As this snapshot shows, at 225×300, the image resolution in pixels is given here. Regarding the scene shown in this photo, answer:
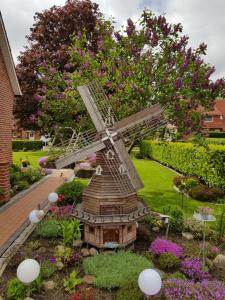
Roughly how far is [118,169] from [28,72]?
Result: 2608cm

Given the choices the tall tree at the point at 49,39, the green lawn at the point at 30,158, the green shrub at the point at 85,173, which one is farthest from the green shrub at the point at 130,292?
the tall tree at the point at 49,39

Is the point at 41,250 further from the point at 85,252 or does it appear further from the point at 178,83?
the point at 178,83

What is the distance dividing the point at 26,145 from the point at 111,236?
1812 inches

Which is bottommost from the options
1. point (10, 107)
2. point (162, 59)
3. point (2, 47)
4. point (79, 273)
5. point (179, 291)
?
point (79, 273)

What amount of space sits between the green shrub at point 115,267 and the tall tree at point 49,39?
23.8 meters

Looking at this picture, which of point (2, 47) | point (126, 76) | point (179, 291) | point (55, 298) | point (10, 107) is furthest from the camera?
point (10, 107)

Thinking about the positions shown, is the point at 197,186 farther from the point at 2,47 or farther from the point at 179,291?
the point at 2,47

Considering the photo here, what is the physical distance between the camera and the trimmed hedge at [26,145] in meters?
51.7

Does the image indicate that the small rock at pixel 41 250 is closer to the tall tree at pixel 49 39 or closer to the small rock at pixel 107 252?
the small rock at pixel 107 252

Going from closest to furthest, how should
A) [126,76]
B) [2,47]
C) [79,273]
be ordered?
[79,273]
[126,76]
[2,47]

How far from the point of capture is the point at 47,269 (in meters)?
7.60

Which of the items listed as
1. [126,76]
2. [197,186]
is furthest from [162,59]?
[197,186]

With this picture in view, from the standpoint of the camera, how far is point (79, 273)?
7.83m

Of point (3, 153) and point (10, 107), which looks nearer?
point (3, 153)
